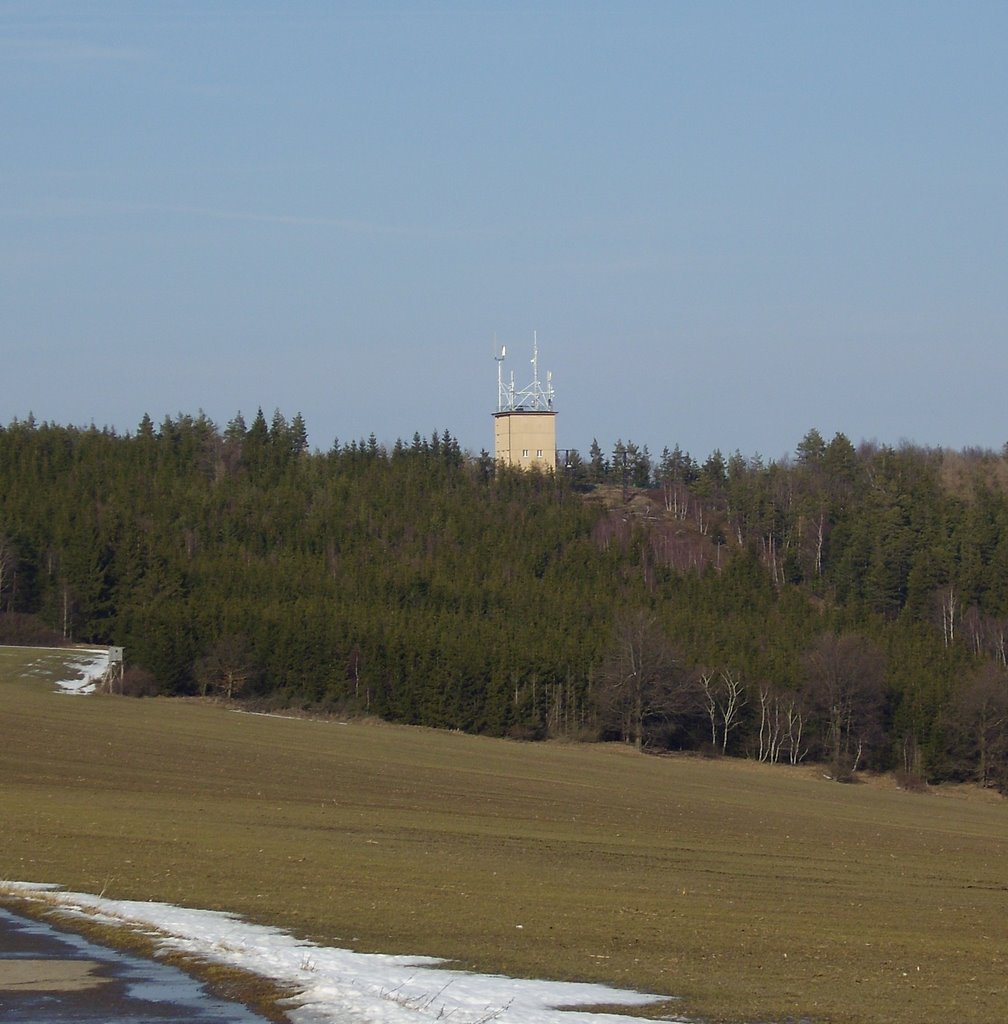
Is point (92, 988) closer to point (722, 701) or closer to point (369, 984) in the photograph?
point (369, 984)

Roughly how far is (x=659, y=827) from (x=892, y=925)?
22.4m

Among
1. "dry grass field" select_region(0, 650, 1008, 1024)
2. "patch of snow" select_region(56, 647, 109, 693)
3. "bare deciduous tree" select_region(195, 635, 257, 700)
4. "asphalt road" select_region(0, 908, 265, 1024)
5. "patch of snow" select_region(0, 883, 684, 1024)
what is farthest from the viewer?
"bare deciduous tree" select_region(195, 635, 257, 700)

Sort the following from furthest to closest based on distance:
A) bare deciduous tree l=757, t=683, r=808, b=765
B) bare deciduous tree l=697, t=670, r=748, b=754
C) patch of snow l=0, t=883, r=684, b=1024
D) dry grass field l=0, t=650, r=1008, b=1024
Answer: bare deciduous tree l=697, t=670, r=748, b=754 < bare deciduous tree l=757, t=683, r=808, b=765 < dry grass field l=0, t=650, r=1008, b=1024 < patch of snow l=0, t=883, r=684, b=1024

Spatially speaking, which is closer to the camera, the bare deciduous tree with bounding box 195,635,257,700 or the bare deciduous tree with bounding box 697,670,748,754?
the bare deciduous tree with bounding box 195,635,257,700

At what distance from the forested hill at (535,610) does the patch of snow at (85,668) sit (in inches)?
102

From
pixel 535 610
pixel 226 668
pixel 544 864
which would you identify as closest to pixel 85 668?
pixel 226 668

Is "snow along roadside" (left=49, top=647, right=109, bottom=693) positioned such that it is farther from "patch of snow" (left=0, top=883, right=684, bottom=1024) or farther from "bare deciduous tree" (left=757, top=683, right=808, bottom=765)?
"patch of snow" (left=0, top=883, right=684, bottom=1024)

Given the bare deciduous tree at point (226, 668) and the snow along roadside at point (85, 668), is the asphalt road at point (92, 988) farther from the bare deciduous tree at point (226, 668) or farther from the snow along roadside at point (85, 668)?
the bare deciduous tree at point (226, 668)

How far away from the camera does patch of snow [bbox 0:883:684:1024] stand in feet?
44.0

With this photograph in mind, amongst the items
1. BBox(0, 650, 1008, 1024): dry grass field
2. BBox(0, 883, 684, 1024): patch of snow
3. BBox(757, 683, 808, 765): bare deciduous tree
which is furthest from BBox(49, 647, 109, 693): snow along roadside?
BBox(0, 883, 684, 1024): patch of snow

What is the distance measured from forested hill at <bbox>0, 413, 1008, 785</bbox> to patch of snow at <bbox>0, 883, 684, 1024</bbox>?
85.0 meters

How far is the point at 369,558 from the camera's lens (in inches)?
6570

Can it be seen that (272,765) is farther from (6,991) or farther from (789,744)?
(789,744)

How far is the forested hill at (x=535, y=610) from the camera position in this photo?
10569cm
